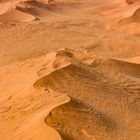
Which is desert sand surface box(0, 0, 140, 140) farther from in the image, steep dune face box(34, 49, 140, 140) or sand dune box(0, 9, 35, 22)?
sand dune box(0, 9, 35, 22)

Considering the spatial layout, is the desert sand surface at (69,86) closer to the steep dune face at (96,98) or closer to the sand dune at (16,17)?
the steep dune face at (96,98)

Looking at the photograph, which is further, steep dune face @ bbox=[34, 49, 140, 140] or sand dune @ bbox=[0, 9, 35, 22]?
sand dune @ bbox=[0, 9, 35, 22]

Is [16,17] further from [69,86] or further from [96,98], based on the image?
[96,98]

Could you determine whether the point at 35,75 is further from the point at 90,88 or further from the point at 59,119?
the point at 59,119

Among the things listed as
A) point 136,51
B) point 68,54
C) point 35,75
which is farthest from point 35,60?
point 136,51

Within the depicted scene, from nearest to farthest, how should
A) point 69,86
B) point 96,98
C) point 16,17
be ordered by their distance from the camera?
point 96,98
point 69,86
point 16,17

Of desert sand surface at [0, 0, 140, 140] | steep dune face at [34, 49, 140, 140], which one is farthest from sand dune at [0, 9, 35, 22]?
steep dune face at [34, 49, 140, 140]

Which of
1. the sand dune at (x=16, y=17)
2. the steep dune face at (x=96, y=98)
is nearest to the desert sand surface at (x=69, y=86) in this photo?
the steep dune face at (x=96, y=98)

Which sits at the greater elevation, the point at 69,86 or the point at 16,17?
the point at 69,86

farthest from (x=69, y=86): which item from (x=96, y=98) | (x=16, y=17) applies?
(x=16, y=17)
